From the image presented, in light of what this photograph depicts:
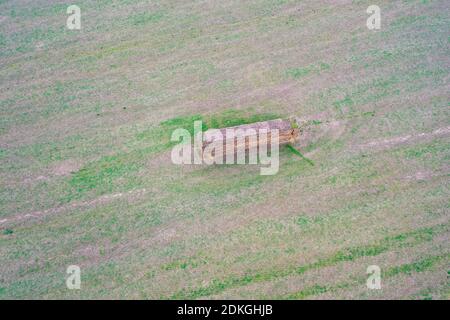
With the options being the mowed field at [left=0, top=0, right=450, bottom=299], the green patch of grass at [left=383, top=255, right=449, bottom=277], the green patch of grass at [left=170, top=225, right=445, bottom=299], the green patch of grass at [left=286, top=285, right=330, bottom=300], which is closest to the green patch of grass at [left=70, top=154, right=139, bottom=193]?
the mowed field at [left=0, top=0, right=450, bottom=299]

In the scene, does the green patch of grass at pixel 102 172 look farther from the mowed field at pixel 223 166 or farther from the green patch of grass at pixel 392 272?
the green patch of grass at pixel 392 272

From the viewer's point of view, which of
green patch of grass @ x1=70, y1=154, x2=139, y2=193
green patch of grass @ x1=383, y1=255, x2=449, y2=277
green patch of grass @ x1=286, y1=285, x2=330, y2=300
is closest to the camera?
green patch of grass @ x1=286, y1=285, x2=330, y2=300

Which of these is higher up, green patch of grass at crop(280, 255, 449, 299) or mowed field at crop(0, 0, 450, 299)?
mowed field at crop(0, 0, 450, 299)

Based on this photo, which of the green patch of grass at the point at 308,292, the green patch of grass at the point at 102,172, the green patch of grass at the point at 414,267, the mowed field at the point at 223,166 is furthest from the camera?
the green patch of grass at the point at 102,172

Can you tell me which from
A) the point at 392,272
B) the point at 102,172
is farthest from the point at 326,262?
the point at 102,172

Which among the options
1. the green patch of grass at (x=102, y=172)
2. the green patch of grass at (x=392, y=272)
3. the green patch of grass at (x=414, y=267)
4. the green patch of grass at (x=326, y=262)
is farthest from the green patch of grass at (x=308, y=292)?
the green patch of grass at (x=102, y=172)

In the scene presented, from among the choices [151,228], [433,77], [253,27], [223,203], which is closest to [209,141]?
[223,203]

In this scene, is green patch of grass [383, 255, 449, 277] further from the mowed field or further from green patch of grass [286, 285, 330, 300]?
green patch of grass [286, 285, 330, 300]

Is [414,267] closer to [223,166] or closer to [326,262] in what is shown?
[326,262]

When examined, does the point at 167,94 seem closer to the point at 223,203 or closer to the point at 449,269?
the point at 223,203
